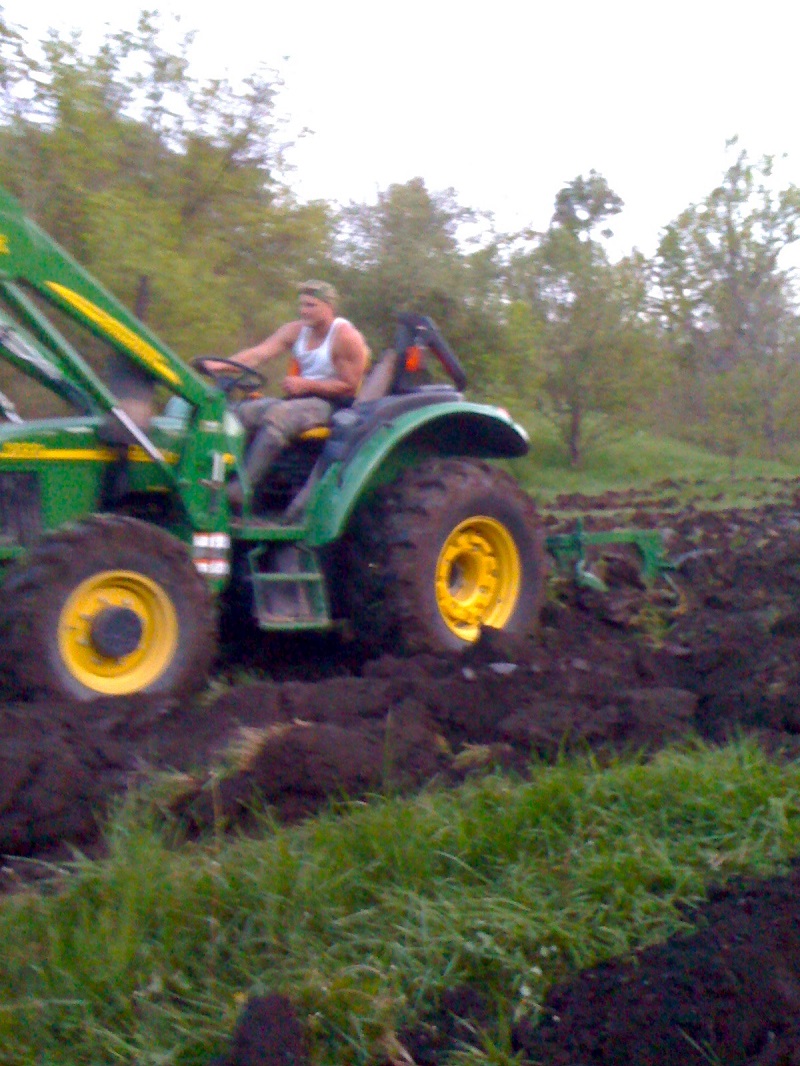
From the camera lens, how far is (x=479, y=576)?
21.9 ft

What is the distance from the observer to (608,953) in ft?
10.2

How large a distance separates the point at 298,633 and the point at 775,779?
3.22 m

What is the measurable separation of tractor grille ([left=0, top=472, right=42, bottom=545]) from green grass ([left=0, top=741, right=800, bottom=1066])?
5.87 feet

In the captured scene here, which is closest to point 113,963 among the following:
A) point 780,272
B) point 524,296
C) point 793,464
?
point 524,296

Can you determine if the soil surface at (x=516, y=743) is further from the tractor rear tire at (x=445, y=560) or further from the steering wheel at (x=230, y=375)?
the steering wheel at (x=230, y=375)

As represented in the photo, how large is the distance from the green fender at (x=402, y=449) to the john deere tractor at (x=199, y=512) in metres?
0.01

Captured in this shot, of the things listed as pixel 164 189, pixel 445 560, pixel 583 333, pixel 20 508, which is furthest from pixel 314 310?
pixel 583 333

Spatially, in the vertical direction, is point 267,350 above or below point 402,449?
above

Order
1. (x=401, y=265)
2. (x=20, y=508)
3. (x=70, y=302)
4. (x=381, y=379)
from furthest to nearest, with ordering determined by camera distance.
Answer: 1. (x=401, y=265)
2. (x=381, y=379)
3. (x=20, y=508)
4. (x=70, y=302)

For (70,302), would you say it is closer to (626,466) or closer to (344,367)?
(344,367)

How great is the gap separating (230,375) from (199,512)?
3.68 feet

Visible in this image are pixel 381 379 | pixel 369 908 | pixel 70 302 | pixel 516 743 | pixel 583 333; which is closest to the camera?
pixel 369 908

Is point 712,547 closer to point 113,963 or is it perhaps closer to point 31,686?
point 31,686

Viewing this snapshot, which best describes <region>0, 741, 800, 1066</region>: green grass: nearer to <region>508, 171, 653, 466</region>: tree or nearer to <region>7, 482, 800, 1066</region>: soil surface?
<region>7, 482, 800, 1066</region>: soil surface
